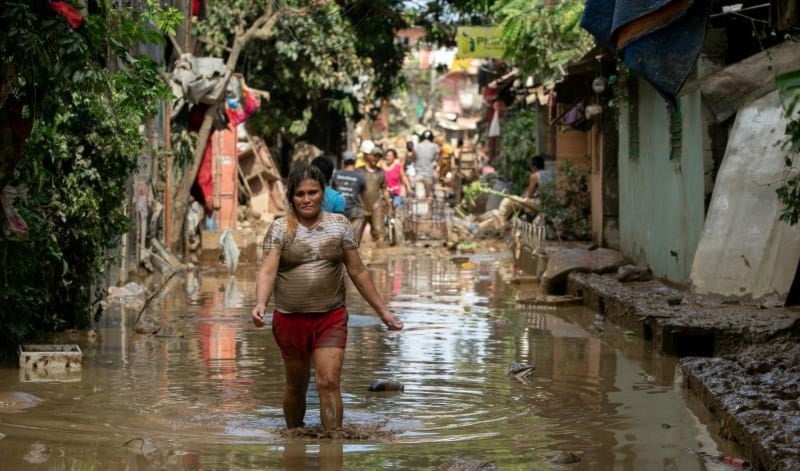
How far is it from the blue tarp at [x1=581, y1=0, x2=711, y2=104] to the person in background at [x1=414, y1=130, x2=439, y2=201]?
26644mm

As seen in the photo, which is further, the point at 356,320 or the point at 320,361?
the point at 356,320

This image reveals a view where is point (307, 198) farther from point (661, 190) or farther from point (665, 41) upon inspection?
point (661, 190)

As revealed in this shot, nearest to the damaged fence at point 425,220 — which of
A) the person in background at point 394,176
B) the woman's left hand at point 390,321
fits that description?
the person in background at point 394,176

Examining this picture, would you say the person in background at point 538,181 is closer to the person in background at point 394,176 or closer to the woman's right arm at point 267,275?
the person in background at point 394,176

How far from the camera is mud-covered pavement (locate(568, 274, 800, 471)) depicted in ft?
22.9

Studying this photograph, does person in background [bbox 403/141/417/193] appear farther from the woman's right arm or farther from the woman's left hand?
the woman's right arm

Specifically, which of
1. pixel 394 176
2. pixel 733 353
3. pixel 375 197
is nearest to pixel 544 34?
pixel 375 197

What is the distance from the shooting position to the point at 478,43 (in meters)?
26.7

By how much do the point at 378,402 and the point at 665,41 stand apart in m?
3.09

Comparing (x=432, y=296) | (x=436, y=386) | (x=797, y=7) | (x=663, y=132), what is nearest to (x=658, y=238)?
(x=663, y=132)

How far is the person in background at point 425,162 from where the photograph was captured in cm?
3575

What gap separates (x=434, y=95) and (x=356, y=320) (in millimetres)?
62220

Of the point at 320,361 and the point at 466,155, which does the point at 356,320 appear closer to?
the point at 320,361

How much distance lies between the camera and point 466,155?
42.5 metres
